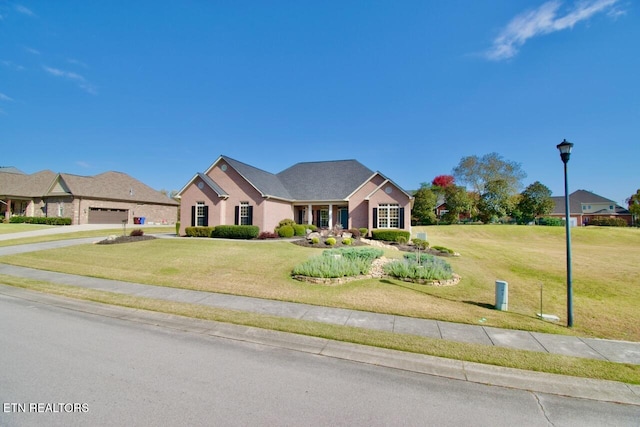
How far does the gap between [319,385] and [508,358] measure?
3382mm

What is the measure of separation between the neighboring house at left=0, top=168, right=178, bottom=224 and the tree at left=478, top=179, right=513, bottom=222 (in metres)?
51.6

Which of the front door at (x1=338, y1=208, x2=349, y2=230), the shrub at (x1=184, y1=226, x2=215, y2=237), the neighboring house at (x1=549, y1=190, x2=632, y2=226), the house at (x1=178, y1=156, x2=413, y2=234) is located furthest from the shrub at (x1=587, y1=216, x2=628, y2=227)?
the shrub at (x1=184, y1=226, x2=215, y2=237)

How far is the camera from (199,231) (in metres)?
23.6

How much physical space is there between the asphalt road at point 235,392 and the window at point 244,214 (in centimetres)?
1919

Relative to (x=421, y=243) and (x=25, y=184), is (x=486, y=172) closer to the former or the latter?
(x=421, y=243)

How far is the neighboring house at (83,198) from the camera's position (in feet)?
113

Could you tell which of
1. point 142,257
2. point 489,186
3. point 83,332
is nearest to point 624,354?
point 83,332

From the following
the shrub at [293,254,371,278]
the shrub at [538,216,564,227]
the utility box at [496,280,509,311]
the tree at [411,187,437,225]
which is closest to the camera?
the utility box at [496,280,509,311]

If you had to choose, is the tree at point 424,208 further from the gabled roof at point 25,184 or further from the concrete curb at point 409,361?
the gabled roof at point 25,184

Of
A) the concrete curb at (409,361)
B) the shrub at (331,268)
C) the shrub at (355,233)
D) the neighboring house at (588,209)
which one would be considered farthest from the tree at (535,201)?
the concrete curb at (409,361)

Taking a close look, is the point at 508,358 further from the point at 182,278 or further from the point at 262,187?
the point at 262,187

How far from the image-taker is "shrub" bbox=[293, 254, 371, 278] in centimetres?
1062

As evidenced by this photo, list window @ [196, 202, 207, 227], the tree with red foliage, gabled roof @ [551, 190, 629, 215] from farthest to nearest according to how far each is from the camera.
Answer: the tree with red foliage
gabled roof @ [551, 190, 629, 215]
window @ [196, 202, 207, 227]

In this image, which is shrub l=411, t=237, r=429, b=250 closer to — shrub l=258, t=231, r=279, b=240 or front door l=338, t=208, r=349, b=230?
front door l=338, t=208, r=349, b=230
